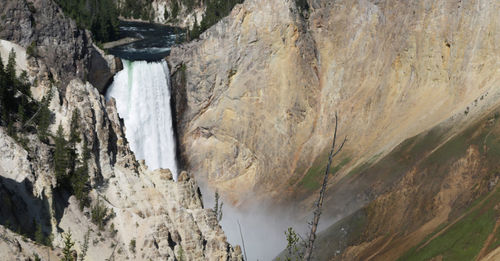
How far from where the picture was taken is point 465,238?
26672 millimetres

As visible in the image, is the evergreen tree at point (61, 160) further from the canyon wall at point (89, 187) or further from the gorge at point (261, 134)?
the canyon wall at point (89, 187)

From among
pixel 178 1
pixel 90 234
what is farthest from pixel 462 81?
pixel 178 1

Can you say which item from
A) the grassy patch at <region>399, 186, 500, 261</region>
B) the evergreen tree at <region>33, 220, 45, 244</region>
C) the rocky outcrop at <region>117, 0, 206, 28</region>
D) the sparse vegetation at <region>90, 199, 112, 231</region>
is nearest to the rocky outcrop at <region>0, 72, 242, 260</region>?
the sparse vegetation at <region>90, 199, 112, 231</region>

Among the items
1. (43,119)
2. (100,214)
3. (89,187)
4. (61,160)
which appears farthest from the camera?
(43,119)

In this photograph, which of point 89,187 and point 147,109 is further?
point 147,109

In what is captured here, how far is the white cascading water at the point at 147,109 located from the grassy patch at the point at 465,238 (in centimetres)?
2524

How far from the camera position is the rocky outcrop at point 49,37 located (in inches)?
1422

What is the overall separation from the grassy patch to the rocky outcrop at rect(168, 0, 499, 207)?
14.5 m

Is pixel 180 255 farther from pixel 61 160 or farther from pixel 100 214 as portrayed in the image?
pixel 61 160

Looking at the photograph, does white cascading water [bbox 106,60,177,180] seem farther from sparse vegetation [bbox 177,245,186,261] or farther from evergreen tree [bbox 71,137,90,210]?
sparse vegetation [bbox 177,245,186,261]

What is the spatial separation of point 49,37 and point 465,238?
26291mm

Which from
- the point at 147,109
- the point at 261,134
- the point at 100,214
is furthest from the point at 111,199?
the point at 147,109

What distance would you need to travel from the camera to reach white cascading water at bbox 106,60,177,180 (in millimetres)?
47625


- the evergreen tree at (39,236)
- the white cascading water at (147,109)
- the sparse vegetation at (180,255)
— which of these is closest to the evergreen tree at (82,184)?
the evergreen tree at (39,236)
